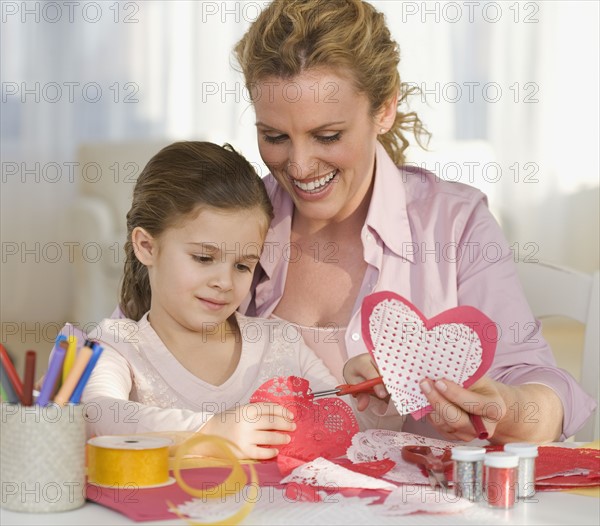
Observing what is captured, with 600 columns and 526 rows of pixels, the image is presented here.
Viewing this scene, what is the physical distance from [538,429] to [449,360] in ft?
0.90

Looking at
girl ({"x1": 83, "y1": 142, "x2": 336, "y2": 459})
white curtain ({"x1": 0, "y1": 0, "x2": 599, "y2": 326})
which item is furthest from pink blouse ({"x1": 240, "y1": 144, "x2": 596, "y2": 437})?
white curtain ({"x1": 0, "y1": 0, "x2": 599, "y2": 326})

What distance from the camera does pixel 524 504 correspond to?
99 cm

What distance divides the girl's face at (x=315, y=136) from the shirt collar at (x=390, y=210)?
50mm

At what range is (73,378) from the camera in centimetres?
96

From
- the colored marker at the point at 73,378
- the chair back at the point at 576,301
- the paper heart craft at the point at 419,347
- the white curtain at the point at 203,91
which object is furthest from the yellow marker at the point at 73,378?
the white curtain at the point at 203,91

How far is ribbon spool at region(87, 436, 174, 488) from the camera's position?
3.27 feet

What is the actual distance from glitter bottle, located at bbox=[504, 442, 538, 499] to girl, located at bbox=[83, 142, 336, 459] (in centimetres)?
54

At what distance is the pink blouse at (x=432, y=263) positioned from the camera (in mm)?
1545

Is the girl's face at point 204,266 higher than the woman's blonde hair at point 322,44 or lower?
lower

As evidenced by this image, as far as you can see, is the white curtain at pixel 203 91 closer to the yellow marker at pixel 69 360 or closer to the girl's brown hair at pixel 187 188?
the girl's brown hair at pixel 187 188

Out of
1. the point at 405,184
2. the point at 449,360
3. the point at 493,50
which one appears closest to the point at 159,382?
the point at 449,360

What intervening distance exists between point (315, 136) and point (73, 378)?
768 millimetres

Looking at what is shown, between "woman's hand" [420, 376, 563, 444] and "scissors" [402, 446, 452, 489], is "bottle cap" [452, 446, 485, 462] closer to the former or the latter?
"scissors" [402, 446, 452, 489]

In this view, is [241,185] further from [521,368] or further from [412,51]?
[412,51]
